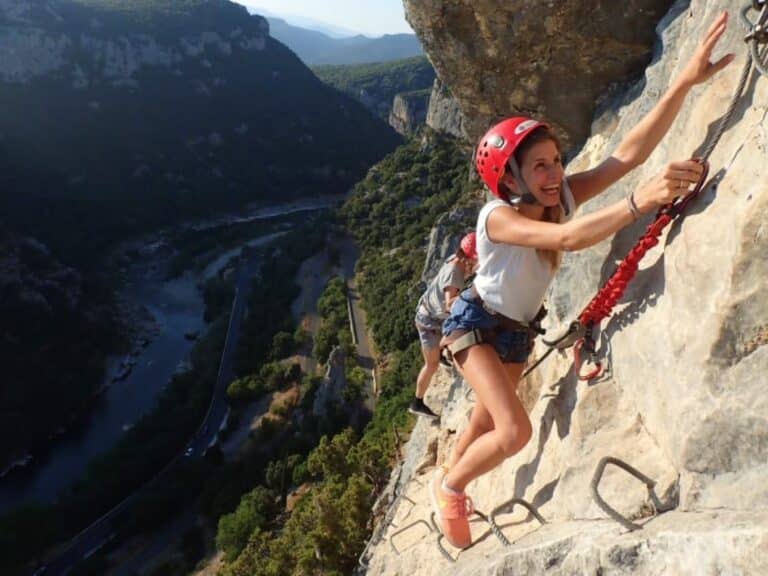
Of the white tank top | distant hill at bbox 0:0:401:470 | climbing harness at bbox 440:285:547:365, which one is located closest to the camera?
the white tank top

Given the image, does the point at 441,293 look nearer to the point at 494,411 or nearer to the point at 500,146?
the point at 494,411

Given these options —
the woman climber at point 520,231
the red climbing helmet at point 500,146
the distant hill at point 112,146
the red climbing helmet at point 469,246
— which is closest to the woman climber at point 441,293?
the red climbing helmet at point 469,246

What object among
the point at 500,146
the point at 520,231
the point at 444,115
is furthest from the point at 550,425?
the point at 444,115

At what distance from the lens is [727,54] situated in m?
3.22

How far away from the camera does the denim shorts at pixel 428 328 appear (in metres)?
5.94

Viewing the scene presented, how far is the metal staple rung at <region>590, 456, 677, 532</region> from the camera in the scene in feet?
9.32

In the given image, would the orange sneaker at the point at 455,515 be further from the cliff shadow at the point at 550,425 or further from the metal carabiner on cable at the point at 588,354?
→ the metal carabiner on cable at the point at 588,354

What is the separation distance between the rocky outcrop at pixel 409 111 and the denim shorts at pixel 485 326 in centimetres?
10260

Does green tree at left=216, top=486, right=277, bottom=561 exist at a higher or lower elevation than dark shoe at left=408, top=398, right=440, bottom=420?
lower

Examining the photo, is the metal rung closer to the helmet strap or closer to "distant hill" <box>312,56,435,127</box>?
the helmet strap

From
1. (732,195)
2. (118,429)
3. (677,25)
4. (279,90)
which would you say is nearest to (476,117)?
(677,25)

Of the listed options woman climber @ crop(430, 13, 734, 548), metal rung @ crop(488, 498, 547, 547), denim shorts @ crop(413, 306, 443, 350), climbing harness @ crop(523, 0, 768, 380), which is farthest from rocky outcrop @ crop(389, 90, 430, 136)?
metal rung @ crop(488, 498, 547, 547)

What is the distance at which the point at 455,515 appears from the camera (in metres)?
4.25

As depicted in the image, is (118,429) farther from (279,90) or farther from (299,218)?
(279,90)
